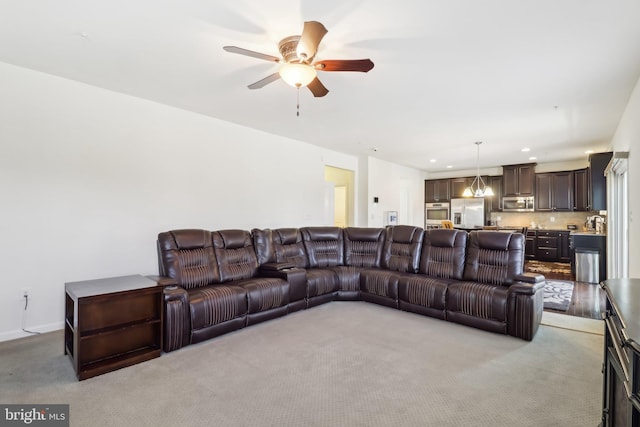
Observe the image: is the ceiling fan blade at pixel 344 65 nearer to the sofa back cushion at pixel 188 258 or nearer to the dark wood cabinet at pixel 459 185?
the sofa back cushion at pixel 188 258

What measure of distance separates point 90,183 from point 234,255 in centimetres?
181

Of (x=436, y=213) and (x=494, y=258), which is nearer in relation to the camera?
(x=494, y=258)

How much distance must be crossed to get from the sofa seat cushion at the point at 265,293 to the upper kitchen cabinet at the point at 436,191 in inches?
297

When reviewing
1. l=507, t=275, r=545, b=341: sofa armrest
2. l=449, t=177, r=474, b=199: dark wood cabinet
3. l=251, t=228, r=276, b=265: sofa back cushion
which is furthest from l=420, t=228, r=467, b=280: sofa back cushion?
l=449, t=177, r=474, b=199: dark wood cabinet

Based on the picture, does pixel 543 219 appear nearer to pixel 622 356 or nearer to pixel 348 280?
pixel 348 280

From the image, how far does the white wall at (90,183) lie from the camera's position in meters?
3.15

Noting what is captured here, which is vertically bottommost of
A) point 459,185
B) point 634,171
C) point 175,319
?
point 175,319

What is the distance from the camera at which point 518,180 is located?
8.55 meters

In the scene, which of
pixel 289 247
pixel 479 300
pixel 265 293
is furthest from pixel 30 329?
pixel 479 300

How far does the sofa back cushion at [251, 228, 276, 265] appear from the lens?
4.38 meters

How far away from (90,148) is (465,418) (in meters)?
4.36

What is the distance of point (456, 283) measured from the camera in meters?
3.82

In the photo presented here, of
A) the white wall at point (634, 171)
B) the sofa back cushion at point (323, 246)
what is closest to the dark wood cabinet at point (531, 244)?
the white wall at point (634, 171)

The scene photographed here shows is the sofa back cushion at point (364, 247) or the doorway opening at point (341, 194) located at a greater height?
the doorway opening at point (341, 194)
